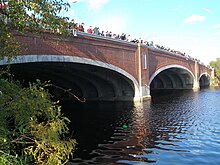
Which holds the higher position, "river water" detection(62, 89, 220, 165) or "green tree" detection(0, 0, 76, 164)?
"green tree" detection(0, 0, 76, 164)

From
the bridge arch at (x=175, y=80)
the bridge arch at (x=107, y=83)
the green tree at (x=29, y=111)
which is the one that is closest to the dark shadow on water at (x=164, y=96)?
the bridge arch at (x=107, y=83)

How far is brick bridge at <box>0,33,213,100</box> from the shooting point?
1934cm

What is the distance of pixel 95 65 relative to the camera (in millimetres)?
24297

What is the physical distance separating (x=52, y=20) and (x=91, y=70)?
Result: 2275cm

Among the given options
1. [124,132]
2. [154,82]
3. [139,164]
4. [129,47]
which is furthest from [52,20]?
[154,82]

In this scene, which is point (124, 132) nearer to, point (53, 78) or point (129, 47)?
point (129, 47)

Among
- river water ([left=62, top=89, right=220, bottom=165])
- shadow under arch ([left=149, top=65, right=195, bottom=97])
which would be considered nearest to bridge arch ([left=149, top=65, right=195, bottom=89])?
shadow under arch ([left=149, top=65, right=195, bottom=97])

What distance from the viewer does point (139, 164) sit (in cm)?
963

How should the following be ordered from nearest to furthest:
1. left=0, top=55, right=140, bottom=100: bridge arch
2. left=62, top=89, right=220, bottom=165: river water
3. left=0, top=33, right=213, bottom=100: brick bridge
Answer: left=62, top=89, right=220, bottom=165: river water
left=0, top=33, right=213, bottom=100: brick bridge
left=0, top=55, right=140, bottom=100: bridge arch

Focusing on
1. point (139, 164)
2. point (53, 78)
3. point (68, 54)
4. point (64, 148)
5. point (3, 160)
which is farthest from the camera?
point (53, 78)

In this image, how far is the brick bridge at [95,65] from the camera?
1934cm

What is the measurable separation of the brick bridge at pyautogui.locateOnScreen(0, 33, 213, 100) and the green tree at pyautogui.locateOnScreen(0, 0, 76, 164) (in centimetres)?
1065

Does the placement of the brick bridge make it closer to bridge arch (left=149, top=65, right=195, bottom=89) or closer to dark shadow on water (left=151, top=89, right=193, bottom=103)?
dark shadow on water (left=151, top=89, right=193, bottom=103)

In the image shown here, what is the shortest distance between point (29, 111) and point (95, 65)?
19.2 metres
